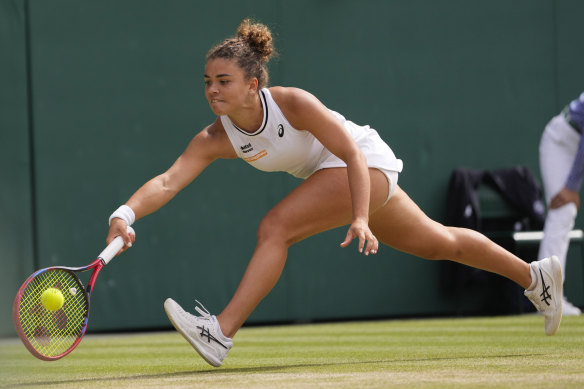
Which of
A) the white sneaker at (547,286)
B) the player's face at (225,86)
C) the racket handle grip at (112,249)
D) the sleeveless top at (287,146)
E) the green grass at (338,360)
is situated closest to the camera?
the green grass at (338,360)

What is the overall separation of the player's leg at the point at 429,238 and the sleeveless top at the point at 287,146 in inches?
8.0

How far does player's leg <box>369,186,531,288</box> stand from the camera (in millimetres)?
4965

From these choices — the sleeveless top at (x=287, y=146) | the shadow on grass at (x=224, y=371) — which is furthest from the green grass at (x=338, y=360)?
the sleeveless top at (x=287, y=146)

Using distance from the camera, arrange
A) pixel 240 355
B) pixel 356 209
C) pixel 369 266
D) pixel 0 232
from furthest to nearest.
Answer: pixel 369 266, pixel 0 232, pixel 240 355, pixel 356 209

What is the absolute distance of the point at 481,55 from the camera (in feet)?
31.7

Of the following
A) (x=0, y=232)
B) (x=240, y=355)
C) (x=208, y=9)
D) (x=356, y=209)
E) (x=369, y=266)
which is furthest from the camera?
(x=369, y=266)

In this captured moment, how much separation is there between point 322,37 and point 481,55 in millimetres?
1591

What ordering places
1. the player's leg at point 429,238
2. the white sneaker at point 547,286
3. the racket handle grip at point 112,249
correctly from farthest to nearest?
the white sneaker at point 547,286
the player's leg at point 429,238
the racket handle grip at point 112,249

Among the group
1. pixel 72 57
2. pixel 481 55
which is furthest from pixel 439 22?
pixel 72 57

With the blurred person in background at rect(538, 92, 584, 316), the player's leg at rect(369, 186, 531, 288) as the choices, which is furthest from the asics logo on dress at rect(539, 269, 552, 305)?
the blurred person in background at rect(538, 92, 584, 316)

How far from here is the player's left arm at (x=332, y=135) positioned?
445cm

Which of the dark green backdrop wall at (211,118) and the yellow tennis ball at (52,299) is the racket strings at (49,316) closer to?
the yellow tennis ball at (52,299)

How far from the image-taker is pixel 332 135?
4555 millimetres

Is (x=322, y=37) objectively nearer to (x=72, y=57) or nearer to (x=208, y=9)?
(x=208, y=9)
